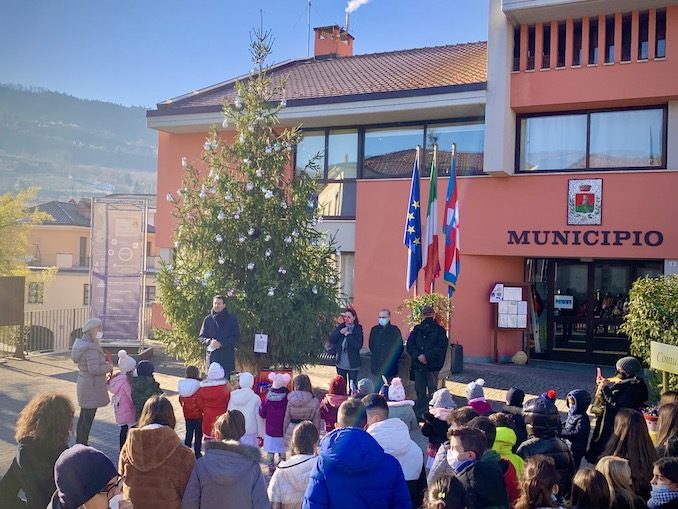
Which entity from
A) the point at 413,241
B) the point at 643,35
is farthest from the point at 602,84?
the point at 413,241

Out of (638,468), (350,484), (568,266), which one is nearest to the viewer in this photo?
(350,484)

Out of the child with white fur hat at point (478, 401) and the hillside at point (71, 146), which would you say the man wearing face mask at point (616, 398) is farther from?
the hillside at point (71, 146)

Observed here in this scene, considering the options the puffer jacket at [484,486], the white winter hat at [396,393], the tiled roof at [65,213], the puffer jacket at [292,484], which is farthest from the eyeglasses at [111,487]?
the tiled roof at [65,213]

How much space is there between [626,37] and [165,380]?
1303 cm

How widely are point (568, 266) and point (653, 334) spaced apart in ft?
26.7

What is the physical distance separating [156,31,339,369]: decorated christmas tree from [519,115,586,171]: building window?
22.9 feet

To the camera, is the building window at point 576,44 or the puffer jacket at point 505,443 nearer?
the puffer jacket at point 505,443

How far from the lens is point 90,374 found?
811 centimetres

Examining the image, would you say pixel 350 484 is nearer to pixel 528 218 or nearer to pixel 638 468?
pixel 638 468

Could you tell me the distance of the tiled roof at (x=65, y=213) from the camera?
1984 inches

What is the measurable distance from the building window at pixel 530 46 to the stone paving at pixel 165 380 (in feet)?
24.5

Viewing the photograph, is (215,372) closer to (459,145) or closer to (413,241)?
(413,241)

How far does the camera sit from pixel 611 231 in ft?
50.6

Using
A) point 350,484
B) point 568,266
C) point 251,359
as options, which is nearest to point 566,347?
point 568,266
